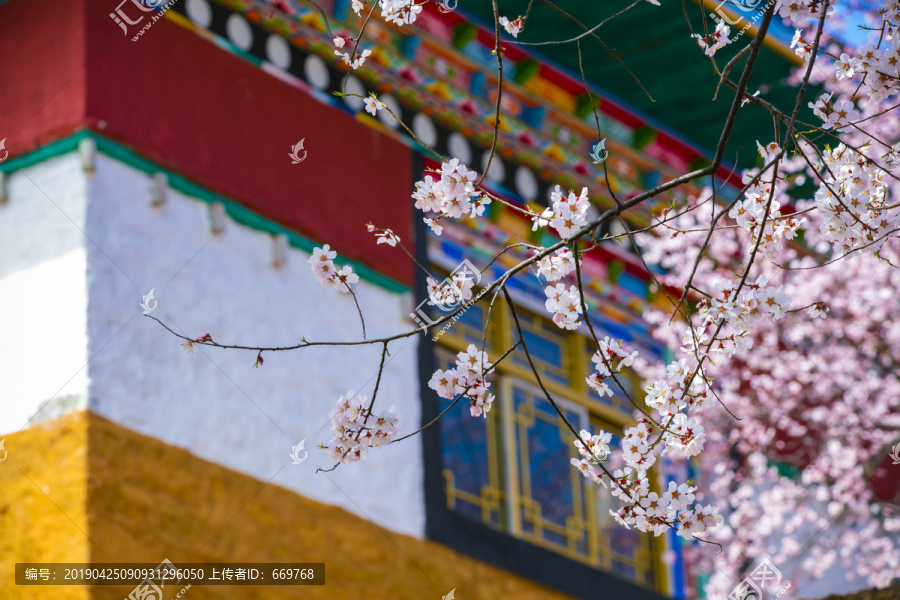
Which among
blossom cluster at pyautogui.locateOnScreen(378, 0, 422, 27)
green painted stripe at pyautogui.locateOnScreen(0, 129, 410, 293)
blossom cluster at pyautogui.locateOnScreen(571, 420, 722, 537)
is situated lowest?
blossom cluster at pyautogui.locateOnScreen(571, 420, 722, 537)

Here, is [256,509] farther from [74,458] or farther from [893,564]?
[893,564]

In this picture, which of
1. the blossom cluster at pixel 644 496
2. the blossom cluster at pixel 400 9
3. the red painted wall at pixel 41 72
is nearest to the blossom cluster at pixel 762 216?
the blossom cluster at pixel 644 496

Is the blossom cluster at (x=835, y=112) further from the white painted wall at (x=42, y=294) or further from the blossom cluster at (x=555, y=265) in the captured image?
the white painted wall at (x=42, y=294)

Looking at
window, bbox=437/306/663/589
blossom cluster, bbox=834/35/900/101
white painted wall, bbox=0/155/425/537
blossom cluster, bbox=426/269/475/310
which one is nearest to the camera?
blossom cluster, bbox=426/269/475/310

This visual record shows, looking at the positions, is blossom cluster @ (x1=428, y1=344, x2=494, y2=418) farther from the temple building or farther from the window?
the window

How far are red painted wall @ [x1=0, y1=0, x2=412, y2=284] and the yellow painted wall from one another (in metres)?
1.63

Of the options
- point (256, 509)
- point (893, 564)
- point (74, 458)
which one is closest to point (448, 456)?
point (256, 509)

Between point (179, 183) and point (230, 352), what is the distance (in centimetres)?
97

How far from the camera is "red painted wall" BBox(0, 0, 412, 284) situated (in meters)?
6.79

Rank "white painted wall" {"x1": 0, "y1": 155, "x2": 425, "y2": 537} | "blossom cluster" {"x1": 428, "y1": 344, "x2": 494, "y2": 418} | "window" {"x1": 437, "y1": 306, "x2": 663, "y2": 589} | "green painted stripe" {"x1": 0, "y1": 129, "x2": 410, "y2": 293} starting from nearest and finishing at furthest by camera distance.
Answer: "blossom cluster" {"x1": 428, "y1": 344, "x2": 494, "y2": 418} → "white painted wall" {"x1": 0, "y1": 155, "x2": 425, "y2": 537} → "green painted stripe" {"x1": 0, "y1": 129, "x2": 410, "y2": 293} → "window" {"x1": 437, "y1": 306, "x2": 663, "y2": 589}

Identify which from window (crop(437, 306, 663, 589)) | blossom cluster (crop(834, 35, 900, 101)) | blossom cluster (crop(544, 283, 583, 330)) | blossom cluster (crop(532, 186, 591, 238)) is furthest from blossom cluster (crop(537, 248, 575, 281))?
window (crop(437, 306, 663, 589))

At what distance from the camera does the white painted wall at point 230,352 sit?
6.37m

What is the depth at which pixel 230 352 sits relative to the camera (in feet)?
22.7

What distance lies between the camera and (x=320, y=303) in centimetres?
756
